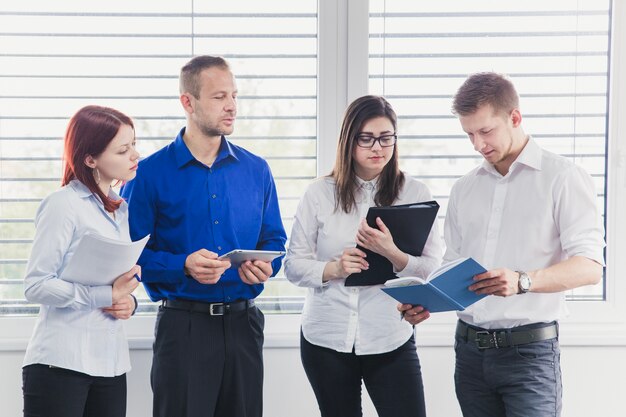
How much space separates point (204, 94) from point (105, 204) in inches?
20.8

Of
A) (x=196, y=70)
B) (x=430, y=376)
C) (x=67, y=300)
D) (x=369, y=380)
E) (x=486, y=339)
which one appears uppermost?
(x=196, y=70)

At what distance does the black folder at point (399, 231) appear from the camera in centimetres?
222

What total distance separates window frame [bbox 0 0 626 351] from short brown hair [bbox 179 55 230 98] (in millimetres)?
→ 718

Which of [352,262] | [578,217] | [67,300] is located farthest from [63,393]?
[578,217]

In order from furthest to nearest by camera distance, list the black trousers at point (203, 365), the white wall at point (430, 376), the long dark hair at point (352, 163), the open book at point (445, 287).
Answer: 1. the white wall at point (430, 376)
2. the long dark hair at point (352, 163)
3. the black trousers at point (203, 365)
4. the open book at point (445, 287)

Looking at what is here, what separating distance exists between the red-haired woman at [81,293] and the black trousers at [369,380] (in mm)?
687

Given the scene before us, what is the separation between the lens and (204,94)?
2.43 m

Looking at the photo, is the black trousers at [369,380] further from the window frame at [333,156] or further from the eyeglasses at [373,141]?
the eyeglasses at [373,141]

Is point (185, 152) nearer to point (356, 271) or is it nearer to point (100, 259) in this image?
point (100, 259)

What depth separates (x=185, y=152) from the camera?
2445 mm

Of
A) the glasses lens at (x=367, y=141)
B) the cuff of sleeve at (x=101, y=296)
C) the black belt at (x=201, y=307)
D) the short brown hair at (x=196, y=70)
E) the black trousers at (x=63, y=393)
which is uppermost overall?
the short brown hair at (x=196, y=70)

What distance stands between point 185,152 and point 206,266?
1.50ft

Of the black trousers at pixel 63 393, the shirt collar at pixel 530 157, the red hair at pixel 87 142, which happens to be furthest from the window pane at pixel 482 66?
the black trousers at pixel 63 393

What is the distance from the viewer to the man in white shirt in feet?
6.49
